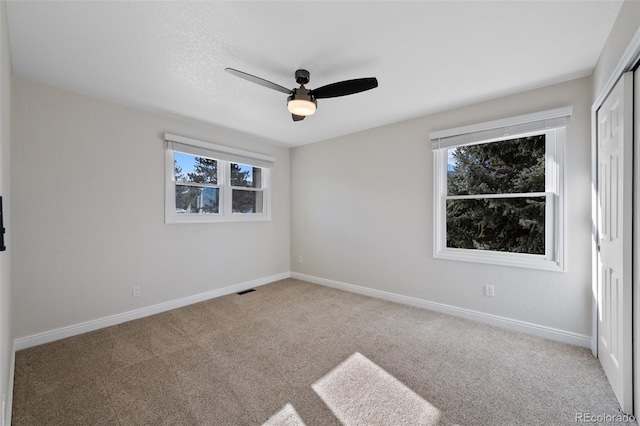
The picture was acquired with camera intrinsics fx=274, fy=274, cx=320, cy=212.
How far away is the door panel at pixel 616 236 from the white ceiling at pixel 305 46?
595 mm

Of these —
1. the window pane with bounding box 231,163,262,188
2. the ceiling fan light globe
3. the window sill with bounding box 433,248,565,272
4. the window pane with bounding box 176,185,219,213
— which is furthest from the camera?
the window pane with bounding box 231,163,262,188

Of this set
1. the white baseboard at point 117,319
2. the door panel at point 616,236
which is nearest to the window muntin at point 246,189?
the white baseboard at point 117,319

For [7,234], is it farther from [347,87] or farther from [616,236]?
[616,236]

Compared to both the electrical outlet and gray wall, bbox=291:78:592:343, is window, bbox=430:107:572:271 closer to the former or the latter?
gray wall, bbox=291:78:592:343

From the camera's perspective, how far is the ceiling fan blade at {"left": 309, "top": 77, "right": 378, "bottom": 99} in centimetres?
204

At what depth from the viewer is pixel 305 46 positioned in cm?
202

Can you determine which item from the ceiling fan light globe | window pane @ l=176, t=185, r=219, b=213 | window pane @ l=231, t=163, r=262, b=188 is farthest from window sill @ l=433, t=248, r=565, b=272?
window pane @ l=176, t=185, r=219, b=213

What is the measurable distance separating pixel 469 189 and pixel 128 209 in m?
3.92

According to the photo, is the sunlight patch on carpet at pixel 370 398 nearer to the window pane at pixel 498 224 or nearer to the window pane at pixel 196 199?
the window pane at pixel 498 224

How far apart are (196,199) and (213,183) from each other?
34 centimetres

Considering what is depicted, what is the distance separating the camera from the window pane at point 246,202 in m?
4.24

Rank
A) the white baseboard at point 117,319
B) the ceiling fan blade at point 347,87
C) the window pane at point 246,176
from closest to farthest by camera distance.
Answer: the ceiling fan blade at point 347,87 → the white baseboard at point 117,319 → the window pane at point 246,176

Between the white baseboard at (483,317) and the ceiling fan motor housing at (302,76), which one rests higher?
the ceiling fan motor housing at (302,76)

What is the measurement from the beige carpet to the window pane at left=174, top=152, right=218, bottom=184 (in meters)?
1.80
